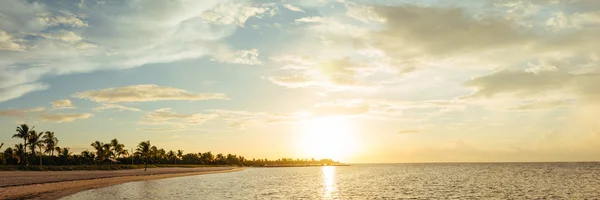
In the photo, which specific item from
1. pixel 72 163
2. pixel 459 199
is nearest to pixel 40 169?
pixel 72 163

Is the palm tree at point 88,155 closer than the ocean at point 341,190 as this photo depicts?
No

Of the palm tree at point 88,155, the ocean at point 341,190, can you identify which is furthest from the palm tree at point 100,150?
the ocean at point 341,190

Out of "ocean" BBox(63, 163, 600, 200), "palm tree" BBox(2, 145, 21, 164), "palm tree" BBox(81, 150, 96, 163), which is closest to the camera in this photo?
"ocean" BBox(63, 163, 600, 200)

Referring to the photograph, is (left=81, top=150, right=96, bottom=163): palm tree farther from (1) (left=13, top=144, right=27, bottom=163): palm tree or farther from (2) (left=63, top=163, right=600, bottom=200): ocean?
(2) (left=63, top=163, right=600, bottom=200): ocean

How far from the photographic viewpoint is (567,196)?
64562mm

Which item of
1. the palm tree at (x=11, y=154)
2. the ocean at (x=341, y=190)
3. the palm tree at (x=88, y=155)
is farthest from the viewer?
the palm tree at (x=88, y=155)

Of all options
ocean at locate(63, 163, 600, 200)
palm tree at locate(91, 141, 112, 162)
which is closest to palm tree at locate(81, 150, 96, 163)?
palm tree at locate(91, 141, 112, 162)

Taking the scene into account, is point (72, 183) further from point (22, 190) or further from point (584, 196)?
point (584, 196)

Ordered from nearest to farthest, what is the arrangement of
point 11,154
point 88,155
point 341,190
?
point 341,190
point 11,154
point 88,155

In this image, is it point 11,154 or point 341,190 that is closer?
point 341,190

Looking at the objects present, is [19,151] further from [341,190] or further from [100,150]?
[341,190]

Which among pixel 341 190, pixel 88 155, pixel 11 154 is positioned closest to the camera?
pixel 341 190

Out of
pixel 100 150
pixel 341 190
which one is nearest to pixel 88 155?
pixel 100 150

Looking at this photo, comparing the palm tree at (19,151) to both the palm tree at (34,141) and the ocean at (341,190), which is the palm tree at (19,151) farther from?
the ocean at (341,190)
